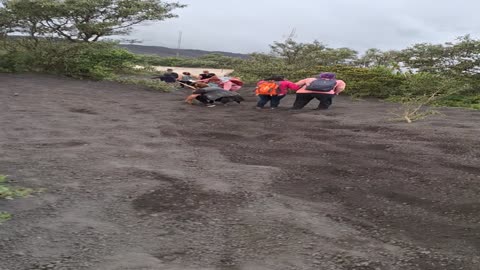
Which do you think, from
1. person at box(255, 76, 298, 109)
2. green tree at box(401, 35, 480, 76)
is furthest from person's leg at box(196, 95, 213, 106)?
green tree at box(401, 35, 480, 76)

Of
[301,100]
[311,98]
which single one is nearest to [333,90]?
[311,98]

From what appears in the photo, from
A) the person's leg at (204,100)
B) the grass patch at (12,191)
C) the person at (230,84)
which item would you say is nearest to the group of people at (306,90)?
the person's leg at (204,100)

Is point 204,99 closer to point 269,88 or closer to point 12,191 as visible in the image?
point 269,88

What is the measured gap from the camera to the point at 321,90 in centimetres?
968

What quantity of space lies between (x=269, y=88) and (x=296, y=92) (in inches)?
22.9

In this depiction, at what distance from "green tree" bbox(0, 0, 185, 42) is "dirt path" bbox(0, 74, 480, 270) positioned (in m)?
8.57

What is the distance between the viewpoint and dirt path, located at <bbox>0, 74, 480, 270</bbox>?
8.87ft

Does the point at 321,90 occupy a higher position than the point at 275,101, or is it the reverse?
the point at 321,90

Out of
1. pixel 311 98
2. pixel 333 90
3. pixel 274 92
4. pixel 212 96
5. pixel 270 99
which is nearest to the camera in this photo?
pixel 333 90

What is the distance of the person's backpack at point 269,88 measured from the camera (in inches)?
400

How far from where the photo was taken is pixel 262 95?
10344 millimetres

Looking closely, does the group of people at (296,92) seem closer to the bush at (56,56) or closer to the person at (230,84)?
the person at (230,84)

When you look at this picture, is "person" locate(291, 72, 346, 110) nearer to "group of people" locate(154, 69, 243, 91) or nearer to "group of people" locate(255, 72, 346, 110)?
"group of people" locate(255, 72, 346, 110)

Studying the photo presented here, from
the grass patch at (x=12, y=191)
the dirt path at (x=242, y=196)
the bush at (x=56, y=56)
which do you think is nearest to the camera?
the dirt path at (x=242, y=196)
